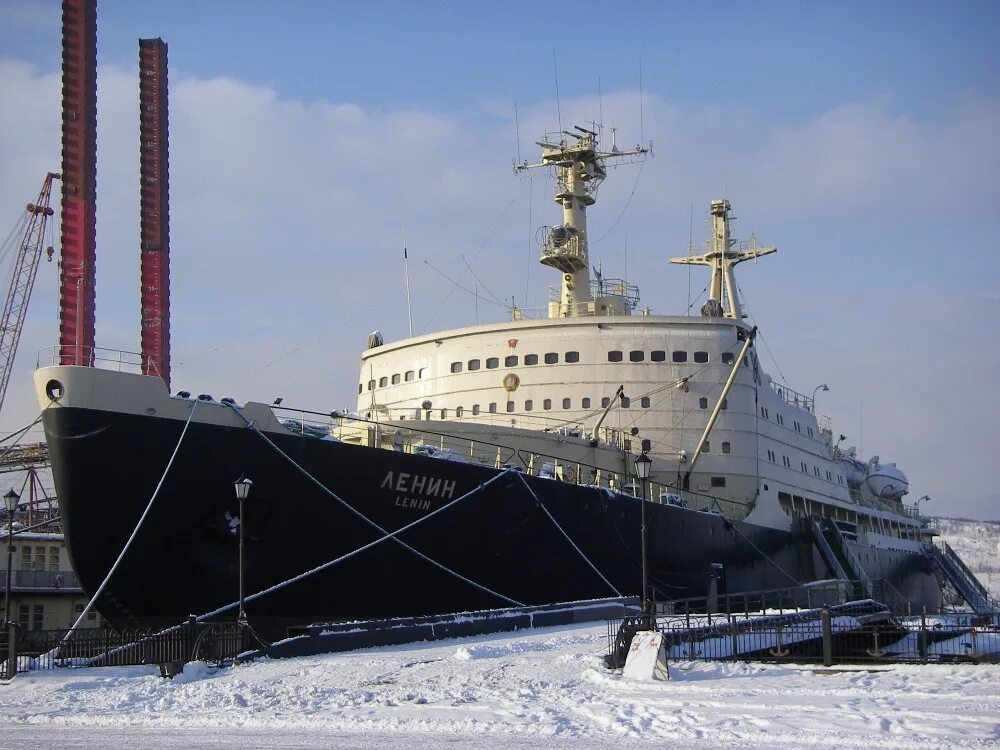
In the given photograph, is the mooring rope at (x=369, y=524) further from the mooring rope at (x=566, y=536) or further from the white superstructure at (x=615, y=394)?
the white superstructure at (x=615, y=394)

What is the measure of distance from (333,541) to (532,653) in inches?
177

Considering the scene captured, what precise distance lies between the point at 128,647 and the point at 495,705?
22.4ft

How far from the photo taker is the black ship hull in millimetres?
18797

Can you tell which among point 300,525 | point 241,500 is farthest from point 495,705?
point 300,525

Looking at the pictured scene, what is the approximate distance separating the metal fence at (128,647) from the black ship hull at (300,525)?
1294 mm

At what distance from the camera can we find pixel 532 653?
704 inches

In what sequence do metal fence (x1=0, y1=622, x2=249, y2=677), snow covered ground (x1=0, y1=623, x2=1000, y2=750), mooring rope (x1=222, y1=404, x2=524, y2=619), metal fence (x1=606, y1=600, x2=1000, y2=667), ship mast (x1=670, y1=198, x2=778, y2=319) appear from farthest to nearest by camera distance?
1. ship mast (x1=670, y1=198, x2=778, y2=319)
2. mooring rope (x1=222, y1=404, x2=524, y2=619)
3. metal fence (x1=0, y1=622, x2=249, y2=677)
4. metal fence (x1=606, y1=600, x2=1000, y2=667)
5. snow covered ground (x1=0, y1=623, x2=1000, y2=750)

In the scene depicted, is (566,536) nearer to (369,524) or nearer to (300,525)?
(369,524)

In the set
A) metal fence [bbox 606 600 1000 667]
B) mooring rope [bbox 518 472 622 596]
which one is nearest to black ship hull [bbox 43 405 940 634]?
mooring rope [bbox 518 472 622 596]

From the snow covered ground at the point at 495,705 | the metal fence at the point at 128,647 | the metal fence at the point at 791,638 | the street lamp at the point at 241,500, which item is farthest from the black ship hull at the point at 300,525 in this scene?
the metal fence at the point at 791,638

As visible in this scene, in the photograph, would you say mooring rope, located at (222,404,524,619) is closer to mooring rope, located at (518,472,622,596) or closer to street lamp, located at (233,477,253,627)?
mooring rope, located at (518,472,622,596)

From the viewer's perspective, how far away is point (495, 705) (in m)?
13.5

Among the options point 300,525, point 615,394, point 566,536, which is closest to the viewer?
point 300,525

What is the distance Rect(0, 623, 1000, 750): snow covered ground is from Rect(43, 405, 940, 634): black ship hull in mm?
2585
